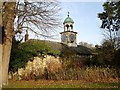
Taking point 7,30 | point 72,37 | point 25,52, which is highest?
point 72,37

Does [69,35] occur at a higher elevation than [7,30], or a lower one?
higher

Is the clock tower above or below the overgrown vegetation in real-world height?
above

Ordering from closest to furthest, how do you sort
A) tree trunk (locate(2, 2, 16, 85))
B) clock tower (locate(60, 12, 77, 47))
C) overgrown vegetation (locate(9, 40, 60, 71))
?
tree trunk (locate(2, 2, 16, 85)), overgrown vegetation (locate(9, 40, 60, 71)), clock tower (locate(60, 12, 77, 47))

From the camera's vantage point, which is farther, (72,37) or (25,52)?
(72,37)

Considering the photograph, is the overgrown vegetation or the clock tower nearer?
the overgrown vegetation

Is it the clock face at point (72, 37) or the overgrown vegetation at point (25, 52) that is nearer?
the overgrown vegetation at point (25, 52)

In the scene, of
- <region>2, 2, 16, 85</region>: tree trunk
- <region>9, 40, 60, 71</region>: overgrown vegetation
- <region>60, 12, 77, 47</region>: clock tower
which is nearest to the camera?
<region>2, 2, 16, 85</region>: tree trunk

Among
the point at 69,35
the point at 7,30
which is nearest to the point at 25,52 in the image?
the point at 7,30

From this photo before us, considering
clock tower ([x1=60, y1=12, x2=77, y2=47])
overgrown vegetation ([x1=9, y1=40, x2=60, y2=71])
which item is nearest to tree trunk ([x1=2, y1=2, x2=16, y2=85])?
overgrown vegetation ([x1=9, y1=40, x2=60, y2=71])

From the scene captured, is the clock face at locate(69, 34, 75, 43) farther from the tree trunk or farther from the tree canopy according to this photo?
the tree trunk

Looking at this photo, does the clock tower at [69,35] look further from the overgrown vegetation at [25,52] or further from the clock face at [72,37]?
the overgrown vegetation at [25,52]

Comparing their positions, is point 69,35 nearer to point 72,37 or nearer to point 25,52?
point 72,37

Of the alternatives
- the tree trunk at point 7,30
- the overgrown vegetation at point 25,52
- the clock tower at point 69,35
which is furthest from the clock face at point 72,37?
the tree trunk at point 7,30

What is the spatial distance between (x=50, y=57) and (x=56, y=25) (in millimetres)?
13213
